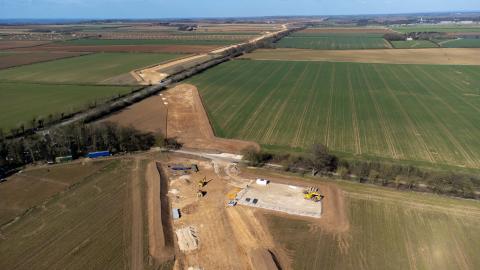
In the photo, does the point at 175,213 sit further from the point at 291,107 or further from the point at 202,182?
the point at 291,107

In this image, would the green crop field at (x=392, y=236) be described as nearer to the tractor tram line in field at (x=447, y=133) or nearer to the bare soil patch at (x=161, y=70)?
the tractor tram line in field at (x=447, y=133)

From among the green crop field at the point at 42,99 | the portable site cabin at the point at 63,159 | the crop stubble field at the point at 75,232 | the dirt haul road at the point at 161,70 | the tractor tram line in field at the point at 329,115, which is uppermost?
the dirt haul road at the point at 161,70

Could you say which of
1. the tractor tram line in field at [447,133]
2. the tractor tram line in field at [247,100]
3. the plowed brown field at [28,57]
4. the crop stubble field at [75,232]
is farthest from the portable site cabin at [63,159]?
the plowed brown field at [28,57]

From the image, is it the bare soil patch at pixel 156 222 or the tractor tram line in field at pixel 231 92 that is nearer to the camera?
the bare soil patch at pixel 156 222

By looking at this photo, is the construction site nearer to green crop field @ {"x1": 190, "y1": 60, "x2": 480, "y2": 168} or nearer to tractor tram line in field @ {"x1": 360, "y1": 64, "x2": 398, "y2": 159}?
green crop field @ {"x1": 190, "y1": 60, "x2": 480, "y2": 168}

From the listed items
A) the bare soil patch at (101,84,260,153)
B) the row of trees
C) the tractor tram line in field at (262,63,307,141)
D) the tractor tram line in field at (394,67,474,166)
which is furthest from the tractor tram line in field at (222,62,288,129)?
the tractor tram line in field at (394,67,474,166)

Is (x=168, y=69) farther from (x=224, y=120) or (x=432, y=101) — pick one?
(x=432, y=101)
